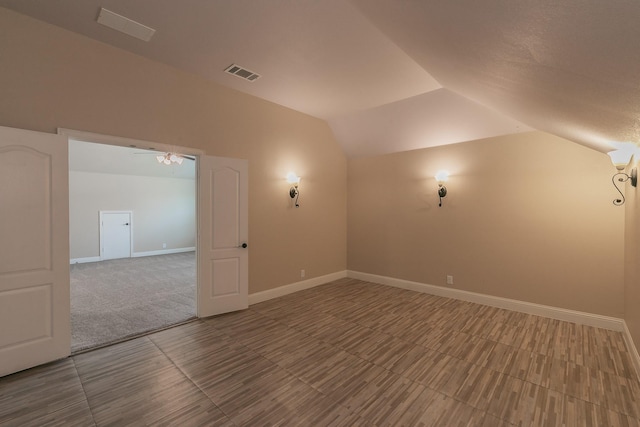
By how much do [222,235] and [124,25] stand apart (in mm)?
2558

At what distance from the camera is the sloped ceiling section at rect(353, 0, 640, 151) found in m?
0.90

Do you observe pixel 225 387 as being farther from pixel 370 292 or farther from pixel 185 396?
pixel 370 292

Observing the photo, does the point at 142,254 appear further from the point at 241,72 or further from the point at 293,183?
the point at 241,72

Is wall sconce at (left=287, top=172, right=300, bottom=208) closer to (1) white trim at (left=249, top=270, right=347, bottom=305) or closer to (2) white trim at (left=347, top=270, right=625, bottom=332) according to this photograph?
(1) white trim at (left=249, top=270, right=347, bottom=305)

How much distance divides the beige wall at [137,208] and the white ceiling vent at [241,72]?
4906mm

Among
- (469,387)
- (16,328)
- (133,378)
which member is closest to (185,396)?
(133,378)

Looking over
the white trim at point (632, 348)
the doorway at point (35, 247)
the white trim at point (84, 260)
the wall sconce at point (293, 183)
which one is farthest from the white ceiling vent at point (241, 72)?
the white trim at point (84, 260)

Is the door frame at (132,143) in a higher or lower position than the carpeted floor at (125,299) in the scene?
higher

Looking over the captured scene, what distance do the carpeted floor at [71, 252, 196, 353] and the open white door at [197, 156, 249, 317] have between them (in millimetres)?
529

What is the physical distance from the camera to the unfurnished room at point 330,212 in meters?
2.03

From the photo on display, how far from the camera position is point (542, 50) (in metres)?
1.26

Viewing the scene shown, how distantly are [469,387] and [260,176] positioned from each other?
3775 mm

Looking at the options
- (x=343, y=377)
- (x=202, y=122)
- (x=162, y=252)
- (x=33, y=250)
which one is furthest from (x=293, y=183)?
(x=162, y=252)

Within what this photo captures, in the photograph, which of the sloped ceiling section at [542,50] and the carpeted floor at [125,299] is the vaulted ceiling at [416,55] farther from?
the carpeted floor at [125,299]
